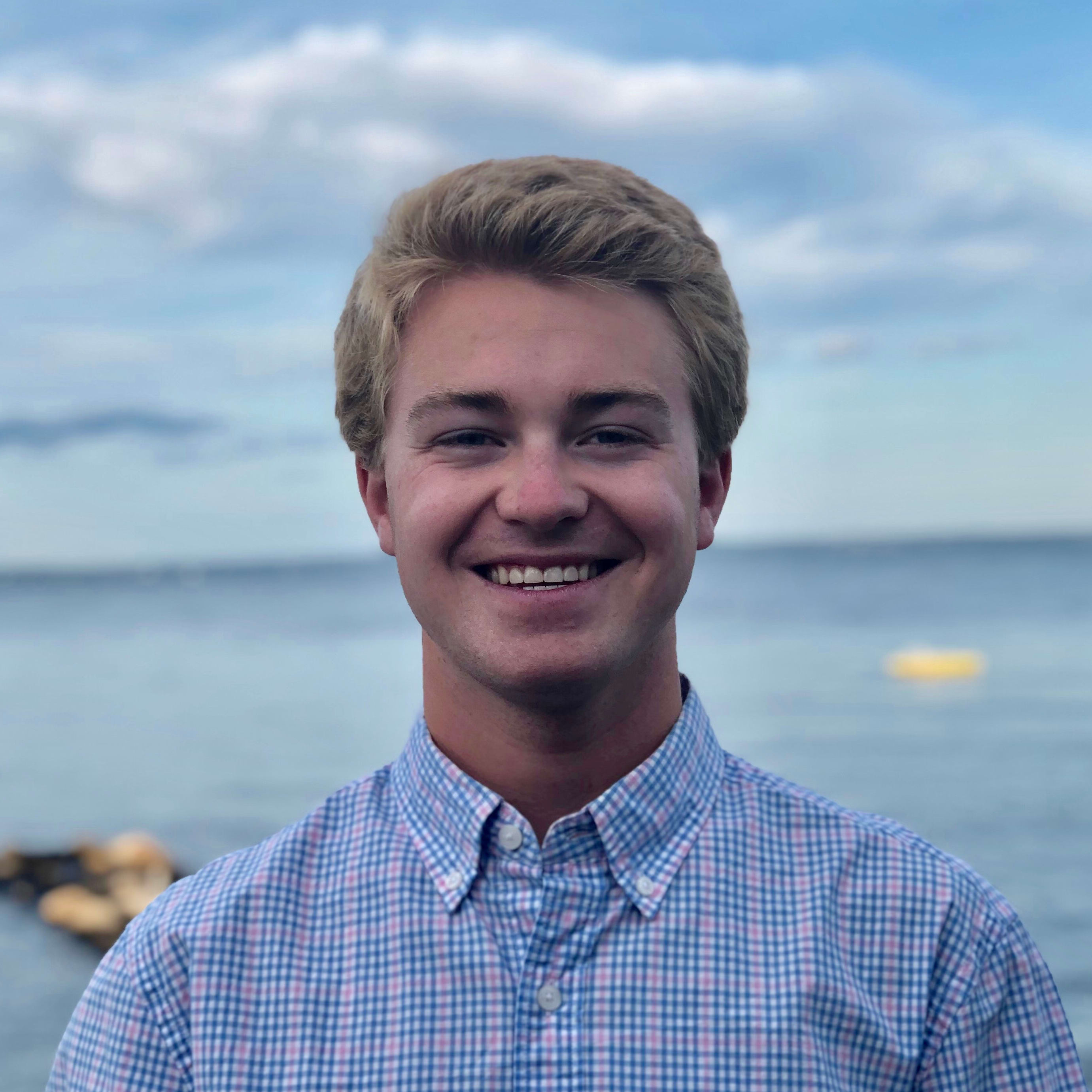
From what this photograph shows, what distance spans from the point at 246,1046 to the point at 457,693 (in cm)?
72

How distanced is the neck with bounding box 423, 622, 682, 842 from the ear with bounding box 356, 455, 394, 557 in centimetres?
30

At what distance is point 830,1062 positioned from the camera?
214 cm

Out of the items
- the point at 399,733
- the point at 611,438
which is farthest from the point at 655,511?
the point at 399,733

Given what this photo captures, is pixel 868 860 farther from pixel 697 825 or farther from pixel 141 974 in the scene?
pixel 141 974

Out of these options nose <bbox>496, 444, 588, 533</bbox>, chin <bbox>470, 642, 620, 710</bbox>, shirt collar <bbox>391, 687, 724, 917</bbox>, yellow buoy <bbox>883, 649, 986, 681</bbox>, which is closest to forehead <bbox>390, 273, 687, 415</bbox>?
nose <bbox>496, 444, 588, 533</bbox>

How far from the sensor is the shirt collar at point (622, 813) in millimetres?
2285

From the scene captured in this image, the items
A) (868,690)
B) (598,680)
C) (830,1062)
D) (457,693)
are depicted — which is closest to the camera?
(830,1062)

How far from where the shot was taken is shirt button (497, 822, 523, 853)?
2.32 m

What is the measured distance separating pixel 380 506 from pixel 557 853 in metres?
0.83

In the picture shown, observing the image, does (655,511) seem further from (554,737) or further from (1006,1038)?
(1006,1038)

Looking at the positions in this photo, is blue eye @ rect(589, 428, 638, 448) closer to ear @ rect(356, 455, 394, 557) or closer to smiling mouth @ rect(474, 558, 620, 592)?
smiling mouth @ rect(474, 558, 620, 592)

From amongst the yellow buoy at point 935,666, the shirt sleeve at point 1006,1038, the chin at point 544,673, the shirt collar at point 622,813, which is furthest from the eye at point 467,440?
the yellow buoy at point 935,666

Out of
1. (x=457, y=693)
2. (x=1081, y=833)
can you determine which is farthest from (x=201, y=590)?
(x=457, y=693)

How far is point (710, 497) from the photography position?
264 centimetres
